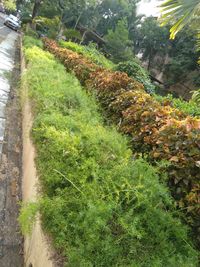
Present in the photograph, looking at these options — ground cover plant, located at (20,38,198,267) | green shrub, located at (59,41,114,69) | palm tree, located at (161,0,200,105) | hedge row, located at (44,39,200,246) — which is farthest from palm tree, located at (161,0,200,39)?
green shrub, located at (59,41,114,69)

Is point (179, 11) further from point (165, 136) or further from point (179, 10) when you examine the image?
point (165, 136)

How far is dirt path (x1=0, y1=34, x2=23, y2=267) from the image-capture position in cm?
309

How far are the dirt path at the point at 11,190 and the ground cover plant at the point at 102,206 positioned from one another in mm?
627

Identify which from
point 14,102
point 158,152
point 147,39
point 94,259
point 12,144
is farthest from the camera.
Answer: point 147,39

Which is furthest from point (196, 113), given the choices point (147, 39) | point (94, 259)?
point (147, 39)

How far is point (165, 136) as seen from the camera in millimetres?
3943

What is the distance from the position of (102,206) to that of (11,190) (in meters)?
1.97

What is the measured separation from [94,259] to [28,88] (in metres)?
4.57

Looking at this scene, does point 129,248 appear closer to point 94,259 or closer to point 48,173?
point 94,259

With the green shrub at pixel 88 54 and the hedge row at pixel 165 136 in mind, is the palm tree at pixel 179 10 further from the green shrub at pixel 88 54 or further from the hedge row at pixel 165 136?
the green shrub at pixel 88 54

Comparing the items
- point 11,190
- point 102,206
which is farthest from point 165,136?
point 11,190

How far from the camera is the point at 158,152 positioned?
376cm

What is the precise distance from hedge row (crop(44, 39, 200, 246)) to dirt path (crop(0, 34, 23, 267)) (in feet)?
5.76

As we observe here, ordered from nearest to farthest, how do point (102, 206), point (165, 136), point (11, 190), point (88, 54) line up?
point (102, 206), point (165, 136), point (11, 190), point (88, 54)
